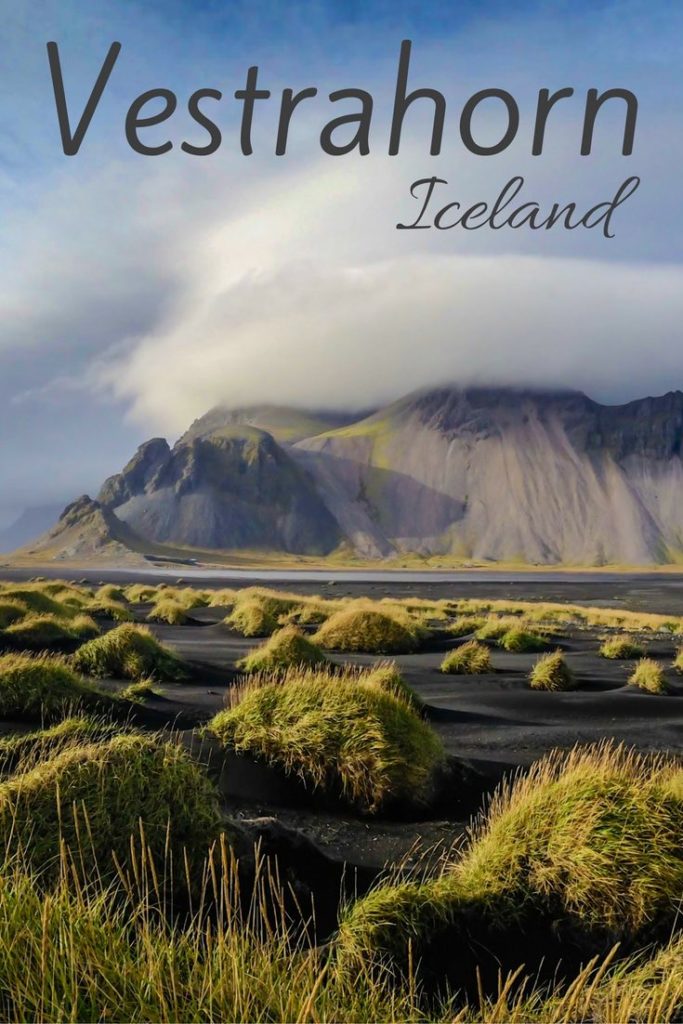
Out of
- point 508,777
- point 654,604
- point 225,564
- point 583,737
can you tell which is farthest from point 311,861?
point 225,564

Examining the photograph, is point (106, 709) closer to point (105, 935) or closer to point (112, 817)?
point (112, 817)

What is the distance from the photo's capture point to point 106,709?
44.3 feet

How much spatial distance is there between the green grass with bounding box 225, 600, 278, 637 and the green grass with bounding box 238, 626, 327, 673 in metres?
11.6

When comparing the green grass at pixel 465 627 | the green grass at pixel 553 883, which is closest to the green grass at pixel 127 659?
the green grass at pixel 553 883

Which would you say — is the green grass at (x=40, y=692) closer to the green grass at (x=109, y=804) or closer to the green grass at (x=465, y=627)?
the green grass at (x=109, y=804)

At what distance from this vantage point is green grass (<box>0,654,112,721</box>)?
1311 centimetres

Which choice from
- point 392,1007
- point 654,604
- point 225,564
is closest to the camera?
point 392,1007

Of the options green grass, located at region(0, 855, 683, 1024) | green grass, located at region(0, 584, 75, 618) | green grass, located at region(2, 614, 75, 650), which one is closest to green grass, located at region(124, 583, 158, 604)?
green grass, located at region(0, 584, 75, 618)

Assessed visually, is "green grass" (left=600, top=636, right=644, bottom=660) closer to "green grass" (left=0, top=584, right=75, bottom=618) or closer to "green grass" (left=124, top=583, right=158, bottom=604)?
"green grass" (left=0, top=584, right=75, bottom=618)

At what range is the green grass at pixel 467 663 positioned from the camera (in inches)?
905

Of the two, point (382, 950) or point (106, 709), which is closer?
point (382, 950)

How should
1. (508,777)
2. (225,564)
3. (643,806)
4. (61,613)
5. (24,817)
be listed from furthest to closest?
(225,564)
(61,613)
(508,777)
(643,806)
(24,817)

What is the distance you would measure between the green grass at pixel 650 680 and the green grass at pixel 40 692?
1386cm

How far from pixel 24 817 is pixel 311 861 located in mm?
2794
